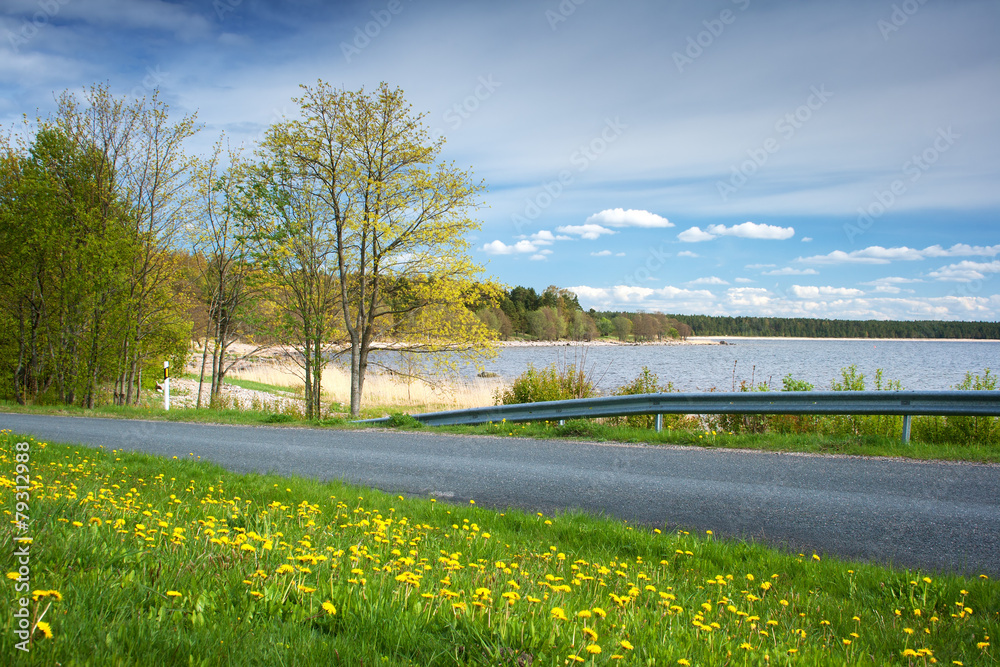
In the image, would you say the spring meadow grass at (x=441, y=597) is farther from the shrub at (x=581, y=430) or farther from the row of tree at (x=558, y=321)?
the row of tree at (x=558, y=321)

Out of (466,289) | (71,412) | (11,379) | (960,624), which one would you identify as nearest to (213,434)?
(71,412)

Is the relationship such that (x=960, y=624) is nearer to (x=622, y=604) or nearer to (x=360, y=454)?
(x=622, y=604)

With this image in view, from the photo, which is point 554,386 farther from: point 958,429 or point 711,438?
point 958,429

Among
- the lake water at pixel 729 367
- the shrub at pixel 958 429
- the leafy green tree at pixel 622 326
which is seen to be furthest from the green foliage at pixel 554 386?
the leafy green tree at pixel 622 326

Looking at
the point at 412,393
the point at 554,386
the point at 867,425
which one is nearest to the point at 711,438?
the point at 867,425

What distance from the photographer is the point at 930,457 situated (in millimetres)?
7344

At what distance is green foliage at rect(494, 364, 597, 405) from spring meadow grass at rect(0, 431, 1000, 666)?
8.64 m

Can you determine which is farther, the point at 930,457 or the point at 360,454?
the point at 360,454

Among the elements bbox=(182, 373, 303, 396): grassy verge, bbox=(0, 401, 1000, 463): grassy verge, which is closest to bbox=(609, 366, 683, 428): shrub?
bbox=(0, 401, 1000, 463): grassy verge

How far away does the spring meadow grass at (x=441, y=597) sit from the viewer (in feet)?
6.96

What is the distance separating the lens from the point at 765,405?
30.4ft

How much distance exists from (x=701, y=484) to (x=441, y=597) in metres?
4.63

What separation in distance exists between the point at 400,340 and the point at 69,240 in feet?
36.2

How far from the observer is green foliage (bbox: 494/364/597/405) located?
1366 centimetres
